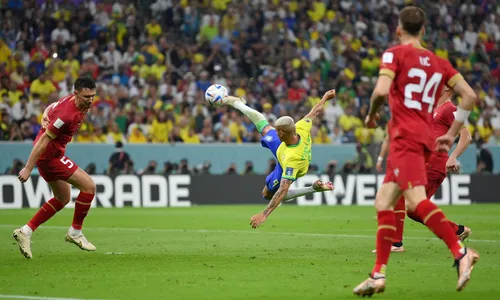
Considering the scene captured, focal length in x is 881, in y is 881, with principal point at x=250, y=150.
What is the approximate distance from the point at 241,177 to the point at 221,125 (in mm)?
1901

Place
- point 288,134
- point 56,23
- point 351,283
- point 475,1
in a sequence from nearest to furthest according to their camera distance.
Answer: point 351,283 < point 288,134 < point 56,23 < point 475,1

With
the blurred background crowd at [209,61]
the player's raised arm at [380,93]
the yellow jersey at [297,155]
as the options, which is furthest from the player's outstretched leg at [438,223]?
the blurred background crowd at [209,61]

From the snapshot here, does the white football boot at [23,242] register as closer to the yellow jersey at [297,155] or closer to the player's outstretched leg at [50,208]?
the player's outstretched leg at [50,208]

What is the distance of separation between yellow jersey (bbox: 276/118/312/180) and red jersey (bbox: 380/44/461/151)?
5.76 m

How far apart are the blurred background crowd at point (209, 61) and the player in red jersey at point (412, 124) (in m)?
17.0

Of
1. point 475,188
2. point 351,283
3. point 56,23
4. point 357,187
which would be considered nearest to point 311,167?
point 357,187

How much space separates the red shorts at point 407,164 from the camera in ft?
25.4

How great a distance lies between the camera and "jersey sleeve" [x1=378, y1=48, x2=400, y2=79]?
7688mm

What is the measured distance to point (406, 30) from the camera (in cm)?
796

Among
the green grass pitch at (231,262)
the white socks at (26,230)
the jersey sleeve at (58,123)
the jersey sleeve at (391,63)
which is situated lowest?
the green grass pitch at (231,262)

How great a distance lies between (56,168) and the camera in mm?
11930

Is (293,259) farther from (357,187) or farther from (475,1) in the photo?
(475,1)

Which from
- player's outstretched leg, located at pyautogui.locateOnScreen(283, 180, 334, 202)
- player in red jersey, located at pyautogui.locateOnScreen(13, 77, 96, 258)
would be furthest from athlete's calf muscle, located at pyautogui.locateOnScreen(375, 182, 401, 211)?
player's outstretched leg, located at pyautogui.locateOnScreen(283, 180, 334, 202)

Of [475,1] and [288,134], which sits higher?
[475,1]
